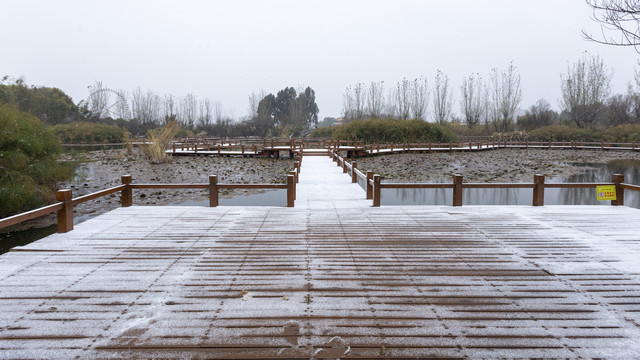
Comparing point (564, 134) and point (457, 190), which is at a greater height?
point (564, 134)

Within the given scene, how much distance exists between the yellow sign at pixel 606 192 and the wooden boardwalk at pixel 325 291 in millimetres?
1490

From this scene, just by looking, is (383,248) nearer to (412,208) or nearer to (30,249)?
(412,208)

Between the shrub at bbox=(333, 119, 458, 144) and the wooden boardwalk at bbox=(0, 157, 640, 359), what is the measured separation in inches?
1298

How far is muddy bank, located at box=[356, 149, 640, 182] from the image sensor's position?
21.1m

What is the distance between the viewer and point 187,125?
2490 inches

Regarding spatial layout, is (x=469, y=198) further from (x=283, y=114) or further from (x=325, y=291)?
(x=283, y=114)

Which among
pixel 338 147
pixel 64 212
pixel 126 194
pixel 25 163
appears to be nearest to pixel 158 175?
pixel 25 163

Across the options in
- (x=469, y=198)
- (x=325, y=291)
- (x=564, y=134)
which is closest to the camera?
(x=325, y=291)

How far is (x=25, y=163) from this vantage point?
39.0ft

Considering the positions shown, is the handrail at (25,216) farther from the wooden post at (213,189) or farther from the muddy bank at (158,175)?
the muddy bank at (158,175)

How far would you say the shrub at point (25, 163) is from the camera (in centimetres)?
1123

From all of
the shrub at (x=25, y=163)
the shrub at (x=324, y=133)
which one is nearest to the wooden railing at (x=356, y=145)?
the shrub at (x=324, y=133)

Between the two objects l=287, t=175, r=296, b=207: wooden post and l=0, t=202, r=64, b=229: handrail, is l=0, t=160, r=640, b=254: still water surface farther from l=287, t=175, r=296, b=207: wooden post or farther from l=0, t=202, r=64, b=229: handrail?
l=0, t=202, r=64, b=229: handrail

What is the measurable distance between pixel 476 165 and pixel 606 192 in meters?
18.8
